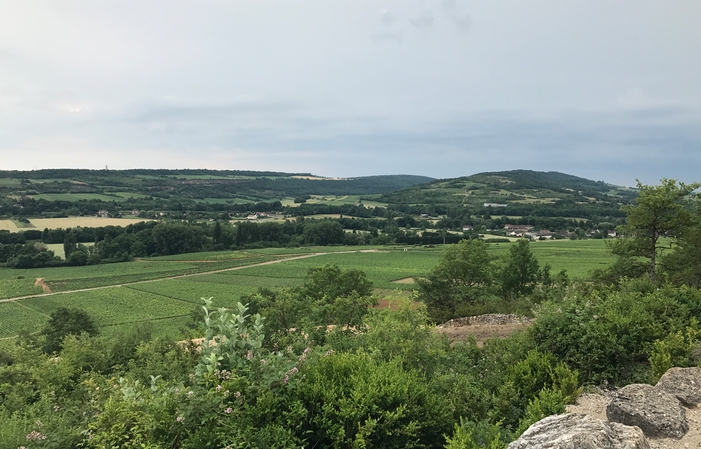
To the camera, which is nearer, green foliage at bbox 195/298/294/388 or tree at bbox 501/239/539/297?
green foliage at bbox 195/298/294/388

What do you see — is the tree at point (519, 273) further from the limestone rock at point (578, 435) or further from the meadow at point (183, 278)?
the limestone rock at point (578, 435)

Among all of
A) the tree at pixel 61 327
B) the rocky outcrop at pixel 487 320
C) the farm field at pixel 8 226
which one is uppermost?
the rocky outcrop at pixel 487 320

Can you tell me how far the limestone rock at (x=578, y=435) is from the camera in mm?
4000

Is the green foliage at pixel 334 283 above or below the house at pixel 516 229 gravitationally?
above

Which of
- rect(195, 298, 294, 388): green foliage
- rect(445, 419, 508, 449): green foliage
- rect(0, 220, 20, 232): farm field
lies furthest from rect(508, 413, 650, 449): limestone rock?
rect(0, 220, 20, 232): farm field

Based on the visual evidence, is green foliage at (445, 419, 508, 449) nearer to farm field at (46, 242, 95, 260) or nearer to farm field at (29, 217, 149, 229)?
farm field at (46, 242, 95, 260)

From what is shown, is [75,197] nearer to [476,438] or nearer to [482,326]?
[482,326]

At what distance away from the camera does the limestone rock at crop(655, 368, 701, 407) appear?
6.30m

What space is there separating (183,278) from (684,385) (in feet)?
205

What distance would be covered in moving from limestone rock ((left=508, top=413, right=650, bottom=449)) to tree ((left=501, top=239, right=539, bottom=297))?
3558 centimetres

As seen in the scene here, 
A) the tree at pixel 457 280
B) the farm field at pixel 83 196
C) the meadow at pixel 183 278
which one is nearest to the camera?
the tree at pixel 457 280

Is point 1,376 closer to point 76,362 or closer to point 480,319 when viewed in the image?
point 76,362

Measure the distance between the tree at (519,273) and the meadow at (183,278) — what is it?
23.3ft

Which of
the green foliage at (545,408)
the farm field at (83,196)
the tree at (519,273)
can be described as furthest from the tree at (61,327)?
the farm field at (83,196)
